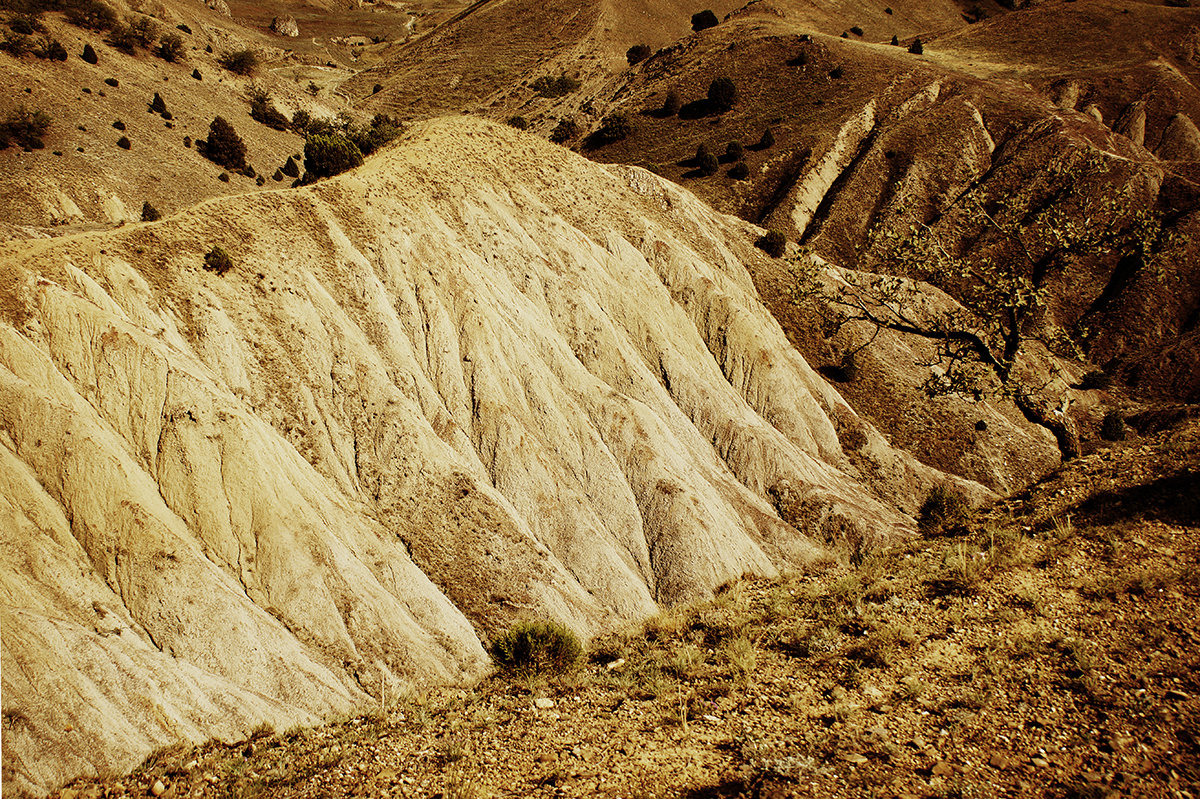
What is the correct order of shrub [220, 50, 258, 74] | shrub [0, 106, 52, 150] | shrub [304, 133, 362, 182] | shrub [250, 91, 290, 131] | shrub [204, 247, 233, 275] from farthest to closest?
1. shrub [220, 50, 258, 74]
2. shrub [250, 91, 290, 131]
3. shrub [0, 106, 52, 150]
4. shrub [304, 133, 362, 182]
5. shrub [204, 247, 233, 275]

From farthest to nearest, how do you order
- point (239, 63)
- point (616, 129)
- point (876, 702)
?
point (239, 63) → point (616, 129) → point (876, 702)

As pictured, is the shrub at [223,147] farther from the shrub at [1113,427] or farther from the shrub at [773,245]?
the shrub at [1113,427]

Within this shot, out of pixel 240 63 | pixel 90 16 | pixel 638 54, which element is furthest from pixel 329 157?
Answer: pixel 638 54

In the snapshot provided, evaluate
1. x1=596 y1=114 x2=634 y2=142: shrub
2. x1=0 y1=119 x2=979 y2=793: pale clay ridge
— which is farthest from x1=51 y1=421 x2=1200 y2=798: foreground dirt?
x1=596 y1=114 x2=634 y2=142: shrub

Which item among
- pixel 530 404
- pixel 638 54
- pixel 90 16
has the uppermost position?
pixel 90 16

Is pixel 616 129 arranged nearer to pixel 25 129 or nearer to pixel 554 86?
pixel 554 86

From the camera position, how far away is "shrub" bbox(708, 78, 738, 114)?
75.7m

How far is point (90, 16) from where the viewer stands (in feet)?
227

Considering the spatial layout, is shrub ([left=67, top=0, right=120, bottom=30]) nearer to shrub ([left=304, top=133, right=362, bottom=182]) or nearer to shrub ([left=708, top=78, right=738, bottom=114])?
shrub ([left=304, top=133, right=362, bottom=182])

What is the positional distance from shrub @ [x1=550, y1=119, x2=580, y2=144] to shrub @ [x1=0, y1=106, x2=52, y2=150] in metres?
52.6

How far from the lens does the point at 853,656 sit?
9812mm

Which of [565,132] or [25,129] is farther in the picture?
[565,132]

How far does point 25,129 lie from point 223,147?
1437 cm

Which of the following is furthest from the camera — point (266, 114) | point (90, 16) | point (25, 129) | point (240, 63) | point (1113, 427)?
point (240, 63)
